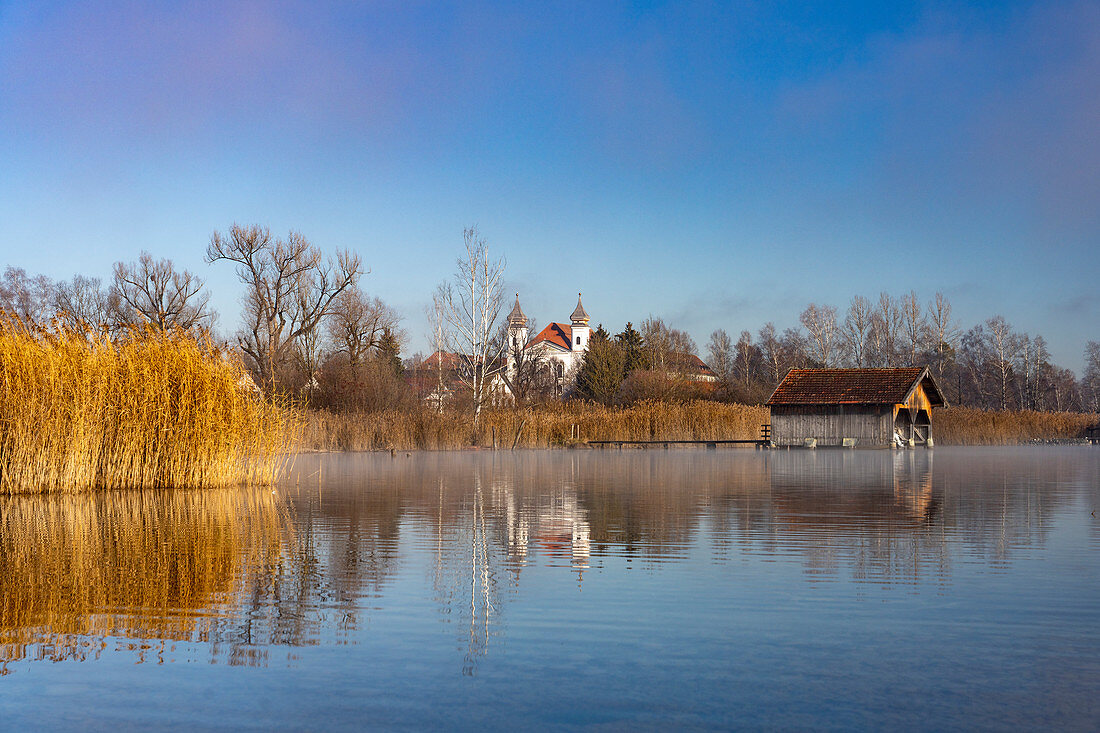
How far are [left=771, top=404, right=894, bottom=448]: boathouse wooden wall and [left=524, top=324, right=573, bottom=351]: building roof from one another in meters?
89.0

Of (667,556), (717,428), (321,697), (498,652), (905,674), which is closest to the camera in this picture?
(321,697)

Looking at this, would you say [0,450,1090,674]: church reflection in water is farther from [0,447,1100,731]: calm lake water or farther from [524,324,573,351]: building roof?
[524,324,573,351]: building roof

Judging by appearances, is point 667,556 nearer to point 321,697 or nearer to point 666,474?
point 321,697

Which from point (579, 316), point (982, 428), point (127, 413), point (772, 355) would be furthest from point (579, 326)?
point (127, 413)

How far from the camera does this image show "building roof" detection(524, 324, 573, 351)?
136125 millimetres

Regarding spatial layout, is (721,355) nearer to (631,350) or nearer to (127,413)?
(631,350)

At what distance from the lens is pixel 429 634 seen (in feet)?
18.8

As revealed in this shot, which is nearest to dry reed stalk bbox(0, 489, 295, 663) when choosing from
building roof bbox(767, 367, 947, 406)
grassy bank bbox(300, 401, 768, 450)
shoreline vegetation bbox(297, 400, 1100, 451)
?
shoreline vegetation bbox(297, 400, 1100, 451)

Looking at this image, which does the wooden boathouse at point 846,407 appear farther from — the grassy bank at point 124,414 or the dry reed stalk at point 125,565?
the dry reed stalk at point 125,565

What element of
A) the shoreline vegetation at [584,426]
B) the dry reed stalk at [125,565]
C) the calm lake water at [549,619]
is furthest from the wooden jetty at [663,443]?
the calm lake water at [549,619]

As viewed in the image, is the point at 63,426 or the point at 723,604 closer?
the point at 723,604

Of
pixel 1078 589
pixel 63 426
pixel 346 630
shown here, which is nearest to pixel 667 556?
pixel 1078 589

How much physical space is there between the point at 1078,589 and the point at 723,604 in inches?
101

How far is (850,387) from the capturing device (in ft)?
150
